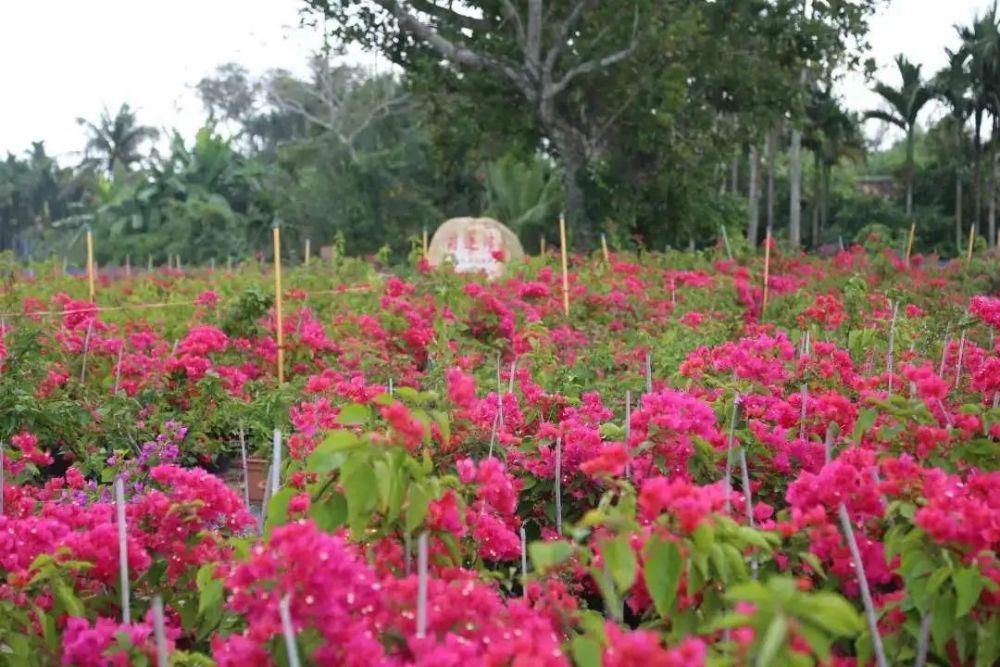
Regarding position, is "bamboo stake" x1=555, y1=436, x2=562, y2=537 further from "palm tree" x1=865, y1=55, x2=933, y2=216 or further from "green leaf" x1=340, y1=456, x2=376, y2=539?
"palm tree" x1=865, y1=55, x2=933, y2=216

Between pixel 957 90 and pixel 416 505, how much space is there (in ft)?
102

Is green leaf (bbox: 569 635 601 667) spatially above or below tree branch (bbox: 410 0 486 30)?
below

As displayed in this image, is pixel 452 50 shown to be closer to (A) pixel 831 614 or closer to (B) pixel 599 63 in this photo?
(B) pixel 599 63

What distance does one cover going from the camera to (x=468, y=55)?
18.2 m

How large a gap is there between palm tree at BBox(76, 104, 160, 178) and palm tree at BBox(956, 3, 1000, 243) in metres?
34.7

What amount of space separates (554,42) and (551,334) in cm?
1249

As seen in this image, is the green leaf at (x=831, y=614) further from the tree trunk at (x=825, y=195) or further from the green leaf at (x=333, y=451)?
the tree trunk at (x=825, y=195)

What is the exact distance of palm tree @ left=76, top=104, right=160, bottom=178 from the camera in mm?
50281

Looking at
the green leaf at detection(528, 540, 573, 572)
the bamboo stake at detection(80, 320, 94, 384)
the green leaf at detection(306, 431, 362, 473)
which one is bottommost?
the bamboo stake at detection(80, 320, 94, 384)

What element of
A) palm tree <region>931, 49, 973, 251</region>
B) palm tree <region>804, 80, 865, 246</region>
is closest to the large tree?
palm tree <region>804, 80, 865, 246</region>

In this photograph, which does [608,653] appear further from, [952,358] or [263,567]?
[952,358]

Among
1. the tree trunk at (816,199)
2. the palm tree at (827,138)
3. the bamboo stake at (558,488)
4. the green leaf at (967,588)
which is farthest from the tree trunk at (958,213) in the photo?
the green leaf at (967,588)

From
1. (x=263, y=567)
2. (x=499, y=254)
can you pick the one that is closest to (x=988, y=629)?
(x=263, y=567)

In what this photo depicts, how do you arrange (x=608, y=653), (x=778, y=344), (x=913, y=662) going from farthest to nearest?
1. (x=778, y=344)
2. (x=913, y=662)
3. (x=608, y=653)
